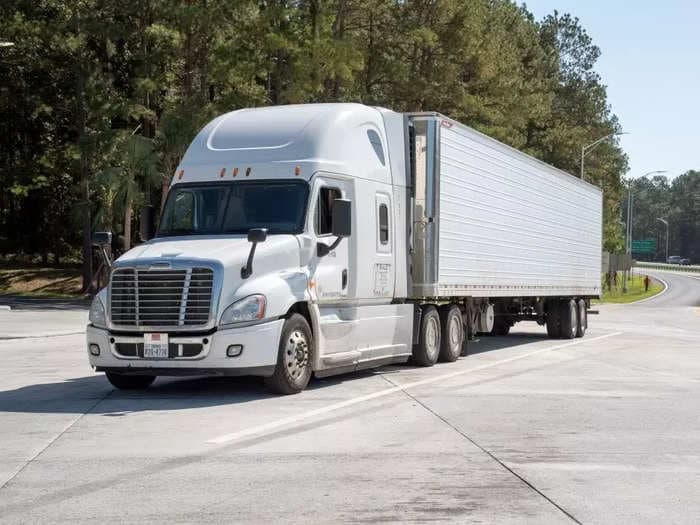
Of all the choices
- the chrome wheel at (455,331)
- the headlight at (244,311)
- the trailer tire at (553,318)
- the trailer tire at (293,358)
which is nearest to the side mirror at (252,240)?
the headlight at (244,311)

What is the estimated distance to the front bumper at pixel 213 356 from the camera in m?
13.3

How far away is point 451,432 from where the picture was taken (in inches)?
444

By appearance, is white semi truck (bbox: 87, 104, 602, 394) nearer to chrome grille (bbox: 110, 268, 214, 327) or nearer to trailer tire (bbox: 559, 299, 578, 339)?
chrome grille (bbox: 110, 268, 214, 327)

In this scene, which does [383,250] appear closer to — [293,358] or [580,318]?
[293,358]

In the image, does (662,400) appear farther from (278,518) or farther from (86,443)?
(278,518)

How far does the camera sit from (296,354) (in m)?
14.2

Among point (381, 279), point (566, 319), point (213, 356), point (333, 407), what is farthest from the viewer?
point (566, 319)

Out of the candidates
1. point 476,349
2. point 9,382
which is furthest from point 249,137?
point 476,349

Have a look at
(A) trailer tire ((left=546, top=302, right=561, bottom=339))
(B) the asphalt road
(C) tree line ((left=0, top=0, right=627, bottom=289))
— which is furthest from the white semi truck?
(C) tree line ((left=0, top=0, right=627, bottom=289))

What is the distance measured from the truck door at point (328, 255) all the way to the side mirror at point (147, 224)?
2.72m

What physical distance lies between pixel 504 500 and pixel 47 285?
1988 inches

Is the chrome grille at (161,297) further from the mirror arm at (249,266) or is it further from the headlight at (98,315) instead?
the mirror arm at (249,266)

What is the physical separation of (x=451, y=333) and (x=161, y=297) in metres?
7.62

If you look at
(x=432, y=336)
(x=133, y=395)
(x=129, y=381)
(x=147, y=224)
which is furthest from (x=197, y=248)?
(x=432, y=336)
